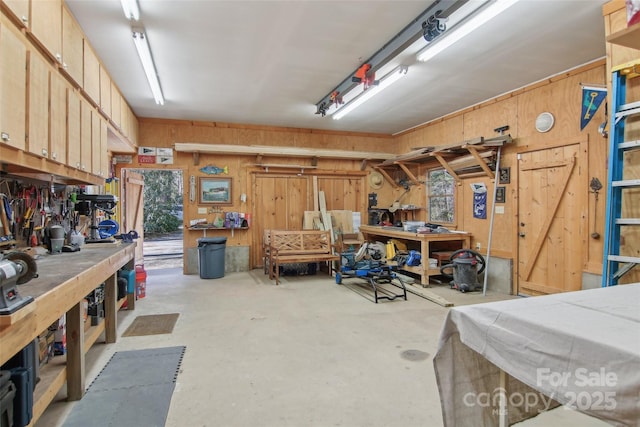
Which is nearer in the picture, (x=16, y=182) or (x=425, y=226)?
(x=16, y=182)

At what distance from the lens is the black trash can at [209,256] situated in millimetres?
6402

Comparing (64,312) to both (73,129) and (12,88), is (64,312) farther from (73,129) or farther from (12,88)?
(73,129)

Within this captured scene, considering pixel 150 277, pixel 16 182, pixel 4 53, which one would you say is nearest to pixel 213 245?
pixel 150 277

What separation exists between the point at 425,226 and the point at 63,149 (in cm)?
555

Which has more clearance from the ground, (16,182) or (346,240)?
(16,182)

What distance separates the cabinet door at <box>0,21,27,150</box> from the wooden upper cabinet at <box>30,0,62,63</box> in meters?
0.29

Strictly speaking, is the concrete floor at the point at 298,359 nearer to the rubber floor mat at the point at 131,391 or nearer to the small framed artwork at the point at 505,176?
the rubber floor mat at the point at 131,391

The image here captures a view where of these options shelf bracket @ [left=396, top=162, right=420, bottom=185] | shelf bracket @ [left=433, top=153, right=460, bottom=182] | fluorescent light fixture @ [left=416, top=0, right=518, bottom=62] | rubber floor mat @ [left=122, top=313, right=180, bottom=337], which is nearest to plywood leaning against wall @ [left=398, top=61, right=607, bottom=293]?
shelf bracket @ [left=433, top=153, right=460, bottom=182]

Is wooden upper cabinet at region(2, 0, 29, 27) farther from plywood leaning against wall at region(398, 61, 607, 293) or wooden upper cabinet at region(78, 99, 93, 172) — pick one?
plywood leaning against wall at region(398, 61, 607, 293)

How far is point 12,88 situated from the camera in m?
2.06

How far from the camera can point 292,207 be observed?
25.3ft

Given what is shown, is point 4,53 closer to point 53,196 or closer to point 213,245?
point 53,196

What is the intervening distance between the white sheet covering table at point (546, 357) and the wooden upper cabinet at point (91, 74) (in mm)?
4062

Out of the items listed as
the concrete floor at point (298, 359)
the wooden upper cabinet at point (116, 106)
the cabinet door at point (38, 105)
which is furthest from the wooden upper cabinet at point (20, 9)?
the concrete floor at point (298, 359)
